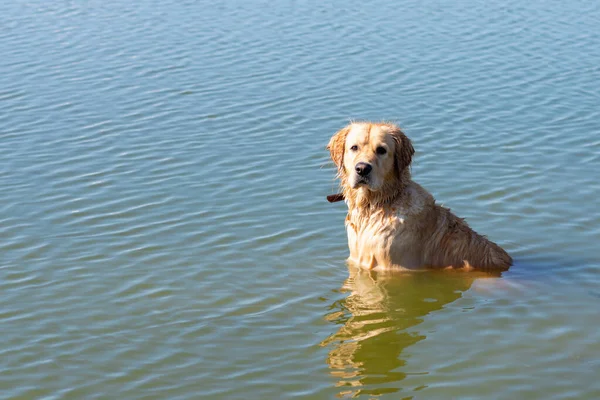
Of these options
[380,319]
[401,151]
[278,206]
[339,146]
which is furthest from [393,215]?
[278,206]

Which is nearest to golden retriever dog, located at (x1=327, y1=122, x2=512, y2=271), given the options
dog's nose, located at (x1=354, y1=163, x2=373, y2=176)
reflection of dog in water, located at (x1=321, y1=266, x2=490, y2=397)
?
dog's nose, located at (x1=354, y1=163, x2=373, y2=176)

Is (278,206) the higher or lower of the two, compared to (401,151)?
lower

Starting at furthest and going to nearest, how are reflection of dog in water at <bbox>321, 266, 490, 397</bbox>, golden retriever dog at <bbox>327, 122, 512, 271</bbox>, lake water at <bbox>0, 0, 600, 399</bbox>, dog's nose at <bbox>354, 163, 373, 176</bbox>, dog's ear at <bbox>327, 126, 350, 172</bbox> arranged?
1. dog's ear at <bbox>327, 126, 350, 172</bbox>
2. golden retriever dog at <bbox>327, 122, 512, 271</bbox>
3. dog's nose at <bbox>354, 163, 373, 176</bbox>
4. lake water at <bbox>0, 0, 600, 399</bbox>
5. reflection of dog in water at <bbox>321, 266, 490, 397</bbox>

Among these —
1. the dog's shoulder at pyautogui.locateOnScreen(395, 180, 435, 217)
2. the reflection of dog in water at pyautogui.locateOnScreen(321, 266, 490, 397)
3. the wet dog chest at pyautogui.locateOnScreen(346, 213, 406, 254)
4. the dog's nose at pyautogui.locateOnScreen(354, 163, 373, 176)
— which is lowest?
the reflection of dog in water at pyautogui.locateOnScreen(321, 266, 490, 397)

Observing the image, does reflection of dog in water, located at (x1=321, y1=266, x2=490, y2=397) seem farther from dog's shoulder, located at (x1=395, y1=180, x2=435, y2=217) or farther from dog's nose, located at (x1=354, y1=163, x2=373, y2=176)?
dog's nose, located at (x1=354, y1=163, x2=373, y2=176)

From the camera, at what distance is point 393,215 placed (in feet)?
31.1

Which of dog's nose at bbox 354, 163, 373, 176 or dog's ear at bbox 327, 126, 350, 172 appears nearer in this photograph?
dog's nose at bbox 354, 163, 373, 176

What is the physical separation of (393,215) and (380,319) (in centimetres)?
102

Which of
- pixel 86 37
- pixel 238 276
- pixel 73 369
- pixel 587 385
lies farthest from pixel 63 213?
pixel 86 37

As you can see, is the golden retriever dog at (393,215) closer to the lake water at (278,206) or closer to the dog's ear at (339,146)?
the dog's ear at (339,146)

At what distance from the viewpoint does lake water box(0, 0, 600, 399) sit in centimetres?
831

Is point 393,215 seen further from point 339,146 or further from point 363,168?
point 339,146

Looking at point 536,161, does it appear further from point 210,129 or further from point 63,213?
point 63,213

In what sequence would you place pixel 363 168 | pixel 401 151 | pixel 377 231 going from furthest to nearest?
pixel 377 231 → pixel 401 151 → pixel 363 168
